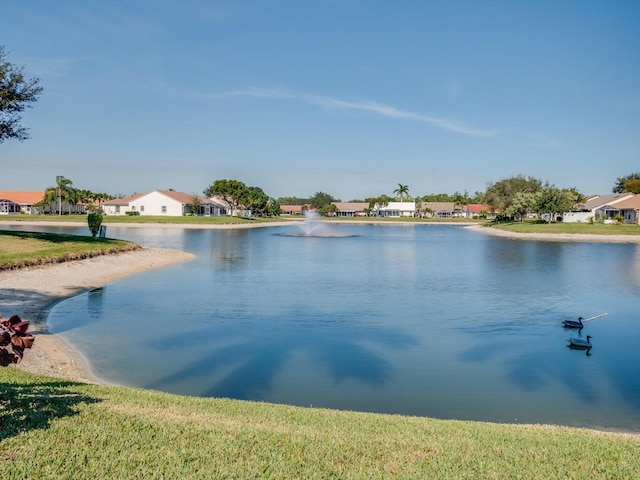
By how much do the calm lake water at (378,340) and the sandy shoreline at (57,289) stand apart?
2.38 ft

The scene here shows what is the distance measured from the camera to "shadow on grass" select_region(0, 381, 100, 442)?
6941 mm

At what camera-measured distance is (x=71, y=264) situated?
33125 mm

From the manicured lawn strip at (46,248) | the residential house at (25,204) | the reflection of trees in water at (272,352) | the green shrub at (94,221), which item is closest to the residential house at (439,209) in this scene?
the residential house at (25,204)

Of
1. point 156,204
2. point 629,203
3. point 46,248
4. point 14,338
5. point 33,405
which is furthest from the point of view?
point 156,204

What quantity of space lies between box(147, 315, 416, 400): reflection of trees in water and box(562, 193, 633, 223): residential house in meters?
103

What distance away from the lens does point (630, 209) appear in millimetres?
105062

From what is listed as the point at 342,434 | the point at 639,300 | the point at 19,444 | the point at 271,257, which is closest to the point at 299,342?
the point at 342,434

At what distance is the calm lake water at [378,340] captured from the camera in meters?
13.1

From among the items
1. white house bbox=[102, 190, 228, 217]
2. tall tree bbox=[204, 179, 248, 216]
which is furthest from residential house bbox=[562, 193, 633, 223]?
white house bbox=[102, 190, 228, 217]

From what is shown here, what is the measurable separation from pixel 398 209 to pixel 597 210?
248ft

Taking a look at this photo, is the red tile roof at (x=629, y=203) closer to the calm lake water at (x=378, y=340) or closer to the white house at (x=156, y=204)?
the calm lake water at (x=378, y=340)

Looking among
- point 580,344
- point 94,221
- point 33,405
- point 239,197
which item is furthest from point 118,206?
point 33,405

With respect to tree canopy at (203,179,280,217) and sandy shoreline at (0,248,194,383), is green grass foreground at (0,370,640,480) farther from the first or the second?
tree canopy at (203,179,280,217)

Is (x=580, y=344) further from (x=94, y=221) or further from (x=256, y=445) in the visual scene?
(x=94, y=221)
